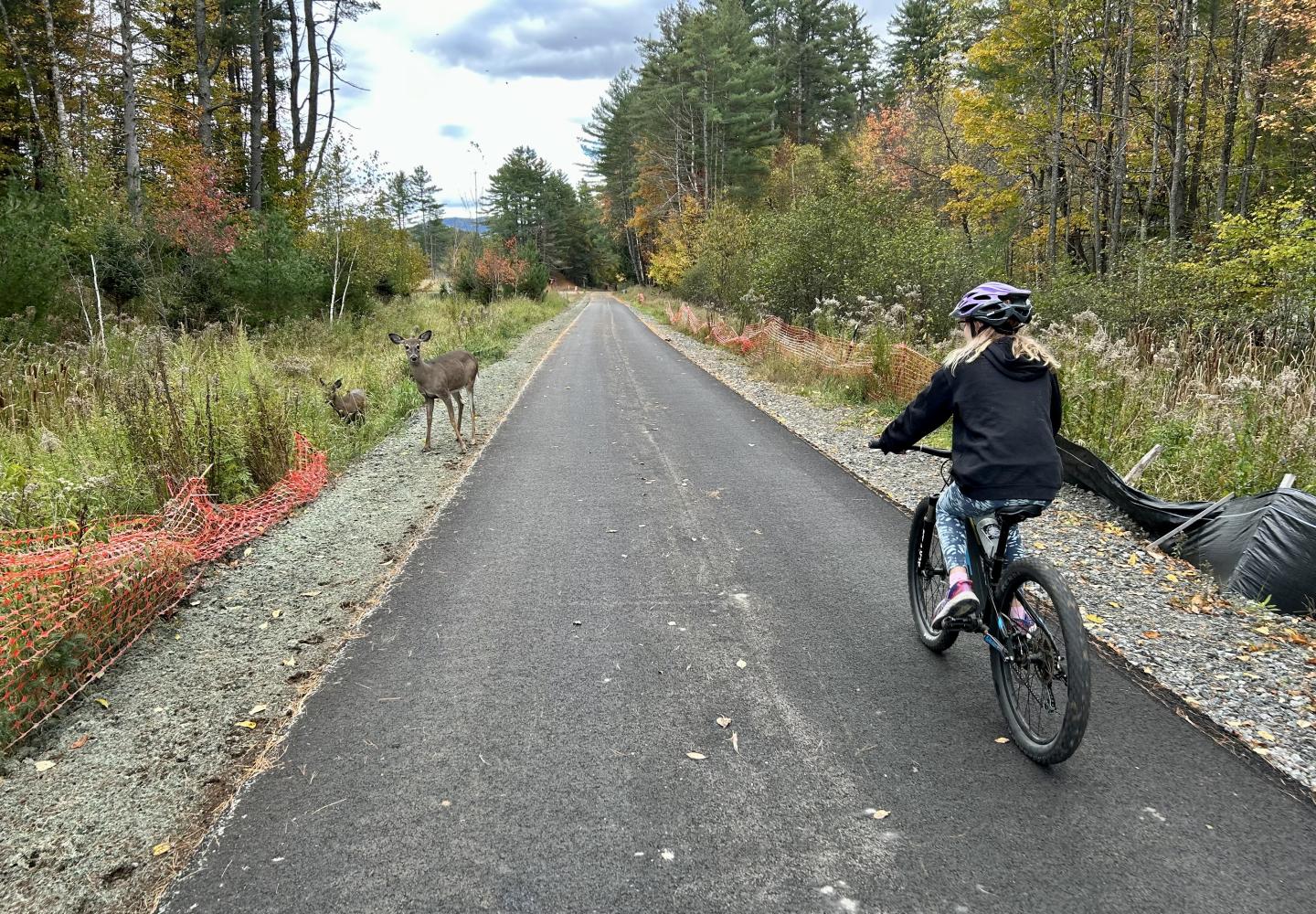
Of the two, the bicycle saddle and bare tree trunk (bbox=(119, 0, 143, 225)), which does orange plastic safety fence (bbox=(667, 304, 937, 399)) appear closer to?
the bicycle saddle

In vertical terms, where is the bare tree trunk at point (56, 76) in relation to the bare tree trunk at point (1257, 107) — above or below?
above

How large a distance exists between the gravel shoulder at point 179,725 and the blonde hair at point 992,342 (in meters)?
3.67

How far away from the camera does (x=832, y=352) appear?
14.4 meters

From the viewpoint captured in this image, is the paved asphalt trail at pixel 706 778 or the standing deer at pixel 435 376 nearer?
the paved asphalt trail at pixel 706 778

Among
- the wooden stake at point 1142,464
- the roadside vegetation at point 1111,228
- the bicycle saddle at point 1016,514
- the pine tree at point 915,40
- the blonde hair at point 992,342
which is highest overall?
the pine tree at point 915,40

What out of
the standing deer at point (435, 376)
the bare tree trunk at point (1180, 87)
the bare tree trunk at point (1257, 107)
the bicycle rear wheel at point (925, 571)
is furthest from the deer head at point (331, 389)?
the bare tree trunk at point (1257, 107)

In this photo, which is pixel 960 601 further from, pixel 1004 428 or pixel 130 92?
pixel 130 92

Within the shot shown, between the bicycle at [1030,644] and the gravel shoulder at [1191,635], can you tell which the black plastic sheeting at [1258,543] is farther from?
A: the bicycle at [1030,644]

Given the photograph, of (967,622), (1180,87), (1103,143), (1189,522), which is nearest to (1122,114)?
(1180,87)

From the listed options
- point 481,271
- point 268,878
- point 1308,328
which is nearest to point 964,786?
point 268,878

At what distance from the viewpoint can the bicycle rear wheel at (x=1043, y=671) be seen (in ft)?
9.32

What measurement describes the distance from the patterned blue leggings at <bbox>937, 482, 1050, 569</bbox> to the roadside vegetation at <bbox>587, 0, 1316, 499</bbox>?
3.73 meters

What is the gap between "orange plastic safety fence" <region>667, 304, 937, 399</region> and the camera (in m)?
11.5

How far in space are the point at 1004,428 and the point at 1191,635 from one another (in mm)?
2252
